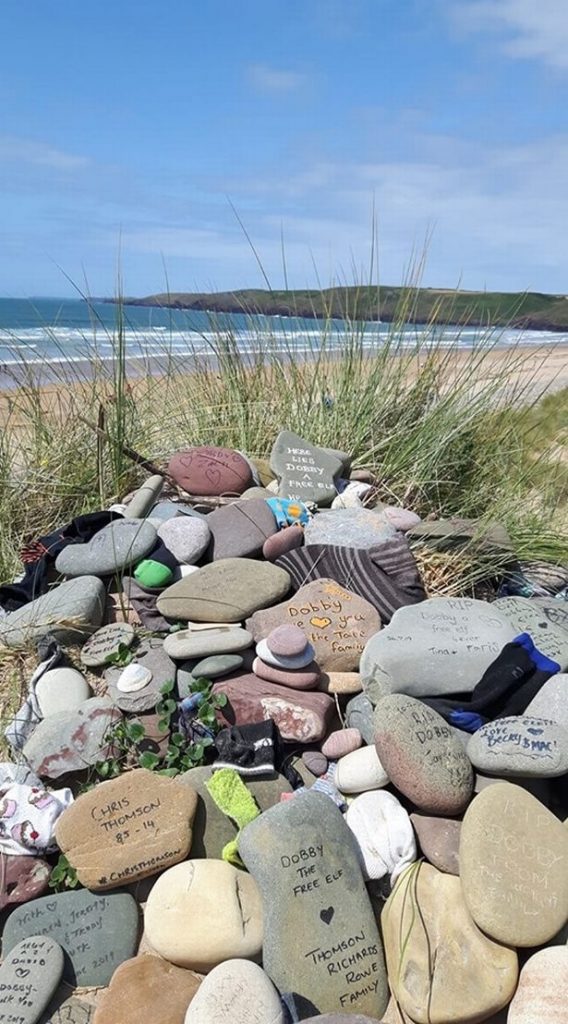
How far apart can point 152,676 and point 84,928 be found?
0.78 meters

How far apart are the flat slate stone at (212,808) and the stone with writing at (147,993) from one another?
0.32 meters

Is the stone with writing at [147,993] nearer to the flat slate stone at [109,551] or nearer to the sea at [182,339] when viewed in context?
the flat slate stone at [109,551]

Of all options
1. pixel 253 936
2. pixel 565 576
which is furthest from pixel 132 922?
pixel 565 576

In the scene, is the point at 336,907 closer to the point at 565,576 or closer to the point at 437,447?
the point at 565,576

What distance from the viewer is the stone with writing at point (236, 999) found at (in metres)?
1.92

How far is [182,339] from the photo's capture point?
18.8 feet

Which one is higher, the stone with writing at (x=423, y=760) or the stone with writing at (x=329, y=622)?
the stone with writing at (x=329, y=622)

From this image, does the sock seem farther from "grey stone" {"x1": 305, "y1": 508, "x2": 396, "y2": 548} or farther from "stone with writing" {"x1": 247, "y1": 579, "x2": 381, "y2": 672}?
"grey stone" {"x1": 305, "y1": 508, "x2": 396, "y2": 548}

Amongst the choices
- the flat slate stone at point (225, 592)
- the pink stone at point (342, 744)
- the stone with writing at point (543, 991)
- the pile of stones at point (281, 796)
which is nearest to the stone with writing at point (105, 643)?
the pile of stones at point (281, 796)

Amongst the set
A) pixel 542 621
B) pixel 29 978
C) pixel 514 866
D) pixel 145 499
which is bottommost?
pixel 29 978

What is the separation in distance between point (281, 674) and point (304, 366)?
8.98 ft

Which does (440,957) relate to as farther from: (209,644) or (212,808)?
(209,644)

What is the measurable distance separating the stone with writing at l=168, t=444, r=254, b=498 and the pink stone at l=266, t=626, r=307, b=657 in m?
1.32

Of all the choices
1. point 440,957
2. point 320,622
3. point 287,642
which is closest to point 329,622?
point 320,622
